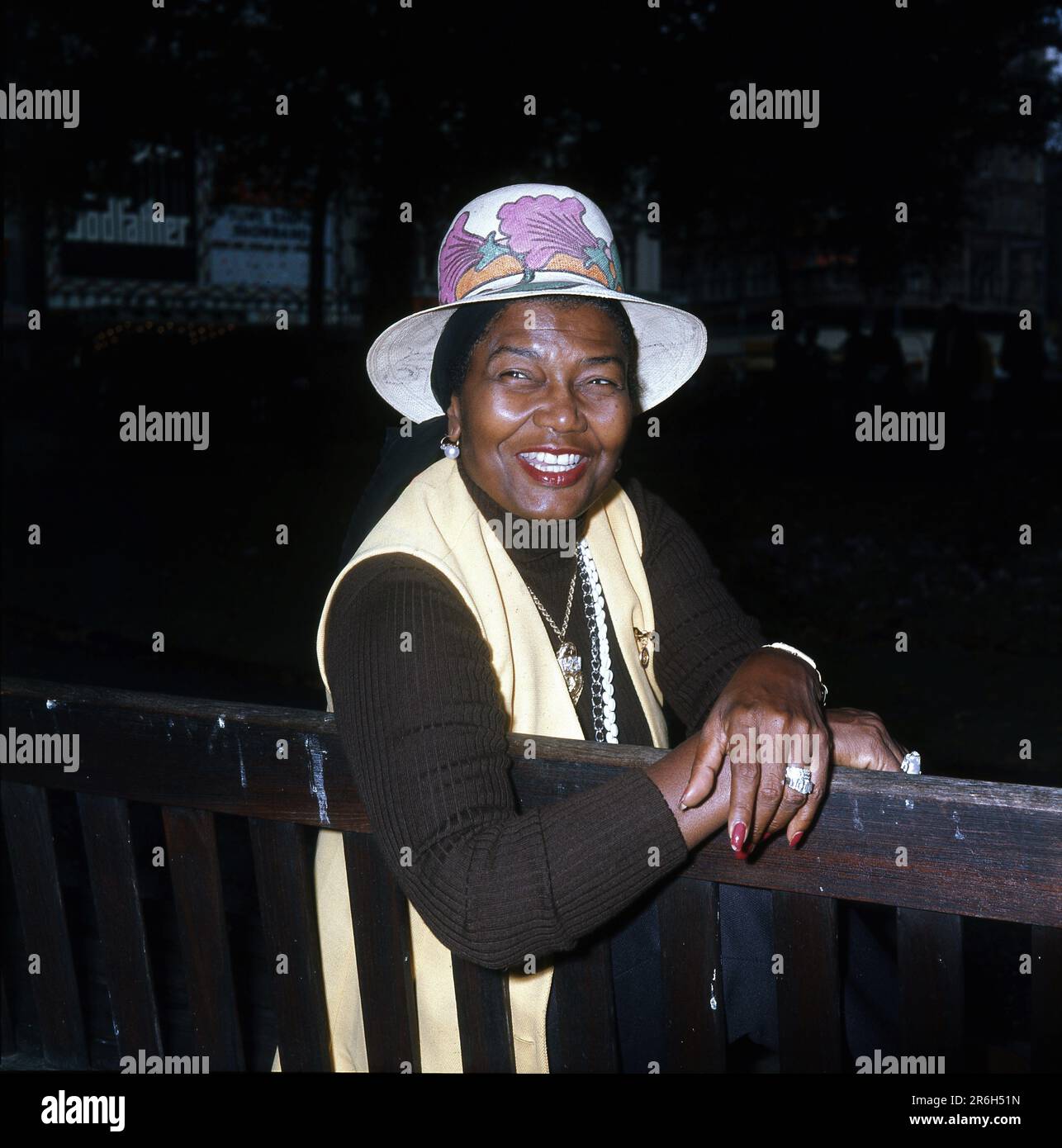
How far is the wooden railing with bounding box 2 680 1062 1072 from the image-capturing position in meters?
1.90

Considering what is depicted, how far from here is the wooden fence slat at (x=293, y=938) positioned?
2.37 metres

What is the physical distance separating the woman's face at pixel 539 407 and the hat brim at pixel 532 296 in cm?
7

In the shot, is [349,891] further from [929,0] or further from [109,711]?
[929,0]

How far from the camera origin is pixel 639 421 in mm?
18172

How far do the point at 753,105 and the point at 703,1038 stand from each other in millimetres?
14077

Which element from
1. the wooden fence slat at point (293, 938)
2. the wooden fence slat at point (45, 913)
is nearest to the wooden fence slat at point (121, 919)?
the wooden fence slat at point (45, 913)

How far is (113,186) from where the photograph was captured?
55.4 ft

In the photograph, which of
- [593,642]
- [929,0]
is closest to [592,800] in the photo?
[593,642]

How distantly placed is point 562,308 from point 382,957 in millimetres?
1252

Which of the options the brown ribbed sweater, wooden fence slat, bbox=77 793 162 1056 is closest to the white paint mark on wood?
the brown ribbed sweater

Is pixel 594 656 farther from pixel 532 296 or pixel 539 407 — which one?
A: pixel 532 296

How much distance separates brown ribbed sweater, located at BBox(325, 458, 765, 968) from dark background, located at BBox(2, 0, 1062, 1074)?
452cm

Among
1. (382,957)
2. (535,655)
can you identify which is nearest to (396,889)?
(382,957)

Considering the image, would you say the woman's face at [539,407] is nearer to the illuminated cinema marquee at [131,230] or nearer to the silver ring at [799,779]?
the silver ring at [799,779]
